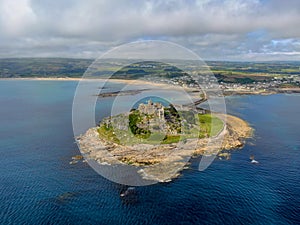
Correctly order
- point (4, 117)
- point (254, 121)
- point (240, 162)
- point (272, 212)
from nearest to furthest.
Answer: point (272, 212) < point (240, 162) < point (254, 121) < point (4, 117)

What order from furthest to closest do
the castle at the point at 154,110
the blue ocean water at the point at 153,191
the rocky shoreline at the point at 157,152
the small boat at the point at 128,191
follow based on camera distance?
the castle at the point at 154,110
the rocky shoreline at the point at 157,152
the small boat at the point at 128,191
the blue ocean water at the point at 153,191

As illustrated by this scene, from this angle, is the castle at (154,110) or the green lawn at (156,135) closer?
the green lawn at (156,135)

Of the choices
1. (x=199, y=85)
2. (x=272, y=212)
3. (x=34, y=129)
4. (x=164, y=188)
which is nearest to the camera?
(x=272, y=212)

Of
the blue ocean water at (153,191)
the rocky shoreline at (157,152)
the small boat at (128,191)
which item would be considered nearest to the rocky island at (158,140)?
the rocky shoreline at (157,152)

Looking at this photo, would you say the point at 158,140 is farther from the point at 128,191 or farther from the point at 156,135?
the point at 128,191

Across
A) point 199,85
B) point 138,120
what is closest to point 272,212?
point 138,120

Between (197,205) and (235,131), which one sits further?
(235,131)

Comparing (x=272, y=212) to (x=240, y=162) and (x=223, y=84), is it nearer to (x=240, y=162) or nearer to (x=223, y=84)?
(x=240, y=162)

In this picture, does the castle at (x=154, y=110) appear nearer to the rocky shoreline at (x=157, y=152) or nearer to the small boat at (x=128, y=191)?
the rocky shoreline at (x=157, y=152)

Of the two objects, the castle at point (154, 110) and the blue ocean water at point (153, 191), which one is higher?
the castle at point (154, 110)
